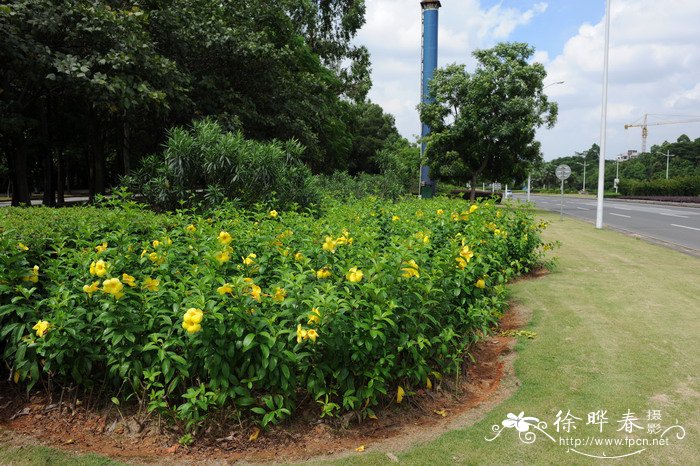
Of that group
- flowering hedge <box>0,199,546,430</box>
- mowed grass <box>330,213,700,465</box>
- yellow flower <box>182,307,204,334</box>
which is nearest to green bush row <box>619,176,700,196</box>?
mowed grass <box>330,213,700,465</box>

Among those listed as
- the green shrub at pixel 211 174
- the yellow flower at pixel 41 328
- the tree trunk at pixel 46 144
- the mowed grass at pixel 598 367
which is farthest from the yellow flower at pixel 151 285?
the tree trunk at pixel 46 144

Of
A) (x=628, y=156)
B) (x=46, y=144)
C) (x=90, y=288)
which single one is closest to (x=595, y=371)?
(x=90, y=288)

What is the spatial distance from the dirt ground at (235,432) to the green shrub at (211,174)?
14.7ft

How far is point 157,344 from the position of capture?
263cm

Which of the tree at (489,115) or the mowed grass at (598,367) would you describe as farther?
the tree at (489,115)

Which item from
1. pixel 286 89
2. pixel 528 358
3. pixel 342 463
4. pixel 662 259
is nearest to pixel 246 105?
pixel 286 89

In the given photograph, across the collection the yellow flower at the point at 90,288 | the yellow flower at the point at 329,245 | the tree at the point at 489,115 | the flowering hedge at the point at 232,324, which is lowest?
the flowering hedge at the point at 232,324

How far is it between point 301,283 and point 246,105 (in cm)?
1316

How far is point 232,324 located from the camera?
97.0 inches

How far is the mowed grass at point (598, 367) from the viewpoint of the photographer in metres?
2.63

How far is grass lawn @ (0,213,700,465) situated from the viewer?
2.59 metres

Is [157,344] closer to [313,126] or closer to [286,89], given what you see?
[286,89]

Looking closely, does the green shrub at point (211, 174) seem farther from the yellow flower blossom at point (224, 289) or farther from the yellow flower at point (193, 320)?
the yellow flower at point (193, 320)

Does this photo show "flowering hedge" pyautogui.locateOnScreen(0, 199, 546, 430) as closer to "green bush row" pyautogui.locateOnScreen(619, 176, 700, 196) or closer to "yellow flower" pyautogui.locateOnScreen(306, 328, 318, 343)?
"yellow flower" pyautogui.locateOnScreen(306, 328, 318, 343)
